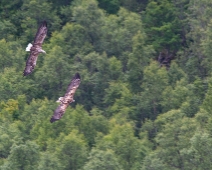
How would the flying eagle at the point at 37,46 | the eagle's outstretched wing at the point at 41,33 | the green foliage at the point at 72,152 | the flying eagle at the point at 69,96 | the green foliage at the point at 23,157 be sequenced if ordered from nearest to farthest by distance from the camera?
Answer: 1. the eagle's outstretched wing at the point at 41,33
2. the flying eagle at the point at 37,46
3. the flying eagle at the point at 69,96
4. the green foliage at the point at 23,157
5. the green foliage at the point at 72,152

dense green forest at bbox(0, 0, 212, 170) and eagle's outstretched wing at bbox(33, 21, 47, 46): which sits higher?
eagle's outstretched wing at bbox(33, 21, 47, 46)

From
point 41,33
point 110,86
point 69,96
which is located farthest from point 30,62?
point 110,86

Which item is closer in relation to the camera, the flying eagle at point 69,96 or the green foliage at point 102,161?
the flying eagle at point 69,96

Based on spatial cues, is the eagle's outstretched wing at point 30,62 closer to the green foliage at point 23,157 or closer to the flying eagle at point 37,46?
the flying eagle at point 37,46

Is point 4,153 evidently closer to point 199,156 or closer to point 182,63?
point 199,156

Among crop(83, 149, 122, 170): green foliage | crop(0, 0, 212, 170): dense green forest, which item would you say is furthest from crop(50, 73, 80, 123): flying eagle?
crop(0, 0, 212, 170): dense green forest

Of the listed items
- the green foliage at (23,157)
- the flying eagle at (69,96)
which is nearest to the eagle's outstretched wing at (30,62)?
the flying eagle at (69,96)

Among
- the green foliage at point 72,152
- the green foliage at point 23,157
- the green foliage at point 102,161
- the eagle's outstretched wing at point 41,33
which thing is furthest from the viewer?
the green foliage at point 72,152

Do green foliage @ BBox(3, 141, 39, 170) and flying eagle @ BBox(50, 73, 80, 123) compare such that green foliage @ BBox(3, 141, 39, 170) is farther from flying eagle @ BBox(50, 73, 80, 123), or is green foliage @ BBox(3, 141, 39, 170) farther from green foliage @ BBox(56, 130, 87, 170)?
flying eagle @ BBox(50, 73, 80, 123)
